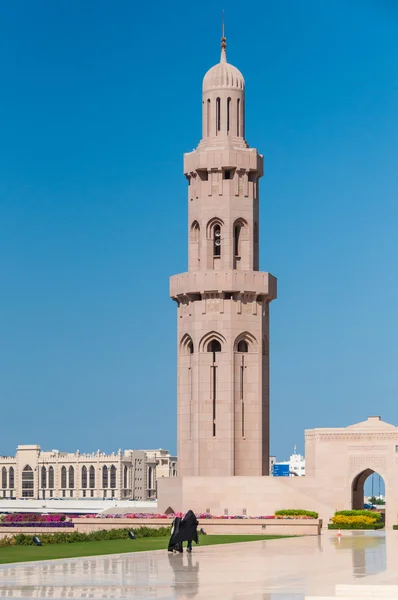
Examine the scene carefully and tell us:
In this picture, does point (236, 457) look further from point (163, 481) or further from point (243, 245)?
point (243, 245)

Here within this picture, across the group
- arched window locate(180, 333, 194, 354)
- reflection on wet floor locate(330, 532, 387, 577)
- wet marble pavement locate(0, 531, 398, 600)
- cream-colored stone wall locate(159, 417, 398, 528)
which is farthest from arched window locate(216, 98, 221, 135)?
wet marble pavement locate(0, 531, 398, 600)

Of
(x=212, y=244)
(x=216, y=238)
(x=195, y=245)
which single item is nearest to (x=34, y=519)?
(x=212, y=244)

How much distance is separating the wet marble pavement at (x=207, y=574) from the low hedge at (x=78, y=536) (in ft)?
17.9

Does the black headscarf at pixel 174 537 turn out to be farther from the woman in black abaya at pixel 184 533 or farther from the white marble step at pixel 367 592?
the white marble step at pixel 367 592

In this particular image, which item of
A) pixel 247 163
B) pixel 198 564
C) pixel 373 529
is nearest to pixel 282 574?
pixel 198 564

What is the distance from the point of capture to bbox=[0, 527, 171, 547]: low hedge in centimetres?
3394

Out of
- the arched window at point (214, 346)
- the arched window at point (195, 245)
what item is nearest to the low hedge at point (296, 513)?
the arched window at point (214, 346)

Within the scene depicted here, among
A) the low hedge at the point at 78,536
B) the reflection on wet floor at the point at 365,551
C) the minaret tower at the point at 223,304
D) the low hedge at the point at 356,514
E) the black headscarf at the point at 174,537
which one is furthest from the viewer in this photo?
the minaret tower at the point at 223,304

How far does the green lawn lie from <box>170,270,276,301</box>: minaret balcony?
1770 cm

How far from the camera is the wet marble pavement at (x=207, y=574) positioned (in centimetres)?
1966

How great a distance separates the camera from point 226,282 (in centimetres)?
5425

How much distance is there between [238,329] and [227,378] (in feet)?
7.46

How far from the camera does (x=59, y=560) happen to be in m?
26.8

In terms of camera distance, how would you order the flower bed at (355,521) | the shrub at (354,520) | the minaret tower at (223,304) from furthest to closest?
the minaret tower at (223,304), the shrub at (354,520), the flower bed at (355,521)
